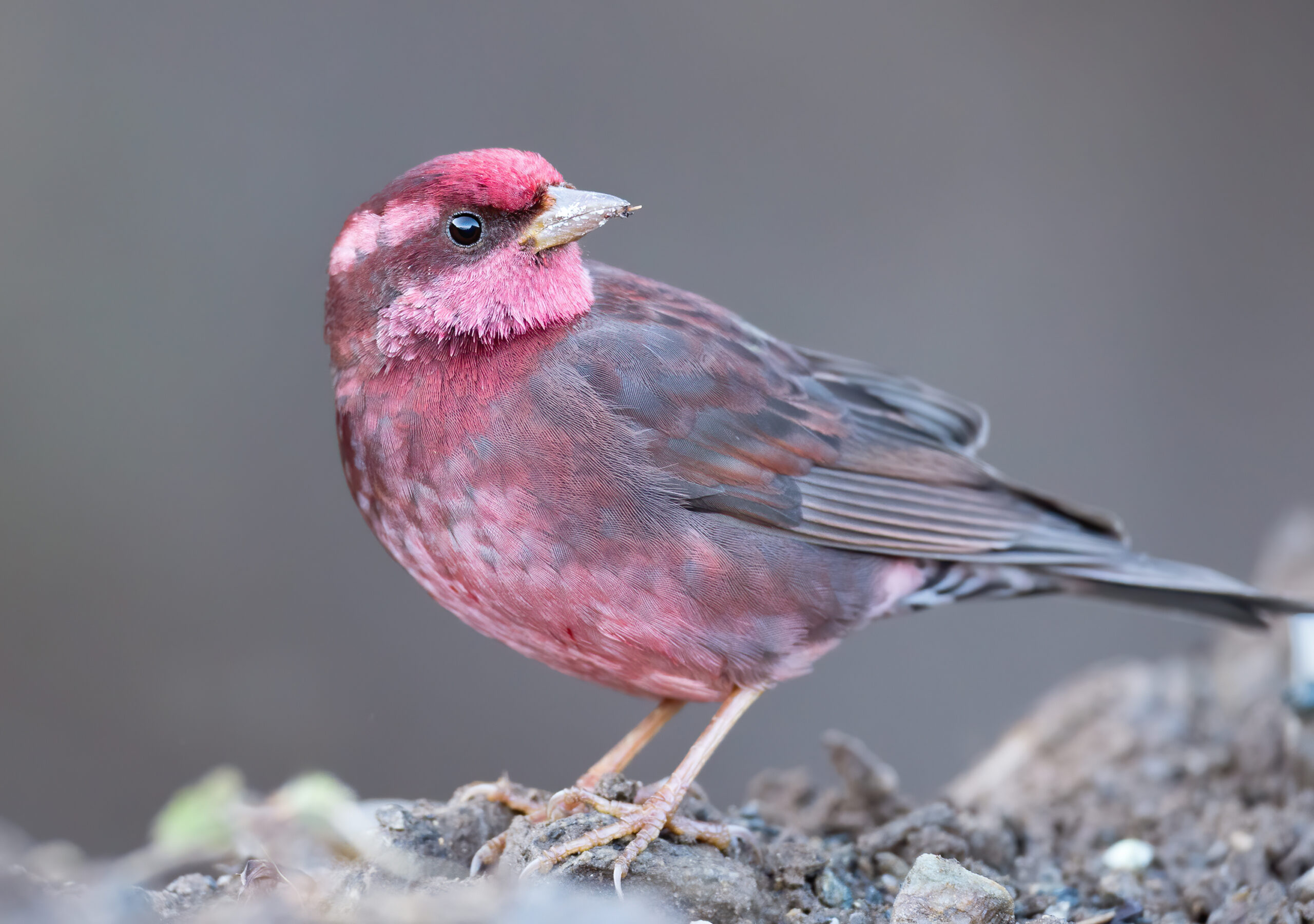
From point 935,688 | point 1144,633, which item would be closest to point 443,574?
point 935,688

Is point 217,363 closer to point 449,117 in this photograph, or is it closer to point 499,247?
point 449,117

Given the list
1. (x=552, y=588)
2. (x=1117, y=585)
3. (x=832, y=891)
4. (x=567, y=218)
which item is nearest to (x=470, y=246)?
(x=567, y=218)

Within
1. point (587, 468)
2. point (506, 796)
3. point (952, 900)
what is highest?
point (587, 468)

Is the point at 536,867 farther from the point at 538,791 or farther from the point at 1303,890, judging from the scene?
the point at 1303,890

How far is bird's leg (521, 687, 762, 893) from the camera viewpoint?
2.91m

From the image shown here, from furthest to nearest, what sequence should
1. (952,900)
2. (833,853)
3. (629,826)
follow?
(833,853), (629,826), (952,900)

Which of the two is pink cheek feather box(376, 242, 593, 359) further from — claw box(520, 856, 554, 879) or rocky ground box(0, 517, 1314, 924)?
claw box(520, 856, 554, 879)

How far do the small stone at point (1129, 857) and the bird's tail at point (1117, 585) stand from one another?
2.57 feet

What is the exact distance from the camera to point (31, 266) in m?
5.07

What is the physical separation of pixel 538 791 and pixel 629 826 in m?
0.68

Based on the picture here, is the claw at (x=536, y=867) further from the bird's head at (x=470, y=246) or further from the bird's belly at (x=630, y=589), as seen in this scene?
the bird's head at (x=470, y=246)

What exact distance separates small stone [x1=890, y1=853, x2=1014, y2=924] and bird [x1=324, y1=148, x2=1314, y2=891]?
1.79ft

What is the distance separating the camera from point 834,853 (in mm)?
3482

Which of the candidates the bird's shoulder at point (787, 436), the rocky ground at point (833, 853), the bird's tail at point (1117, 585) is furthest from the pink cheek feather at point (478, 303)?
the bird's tail at point (1117, 585)
